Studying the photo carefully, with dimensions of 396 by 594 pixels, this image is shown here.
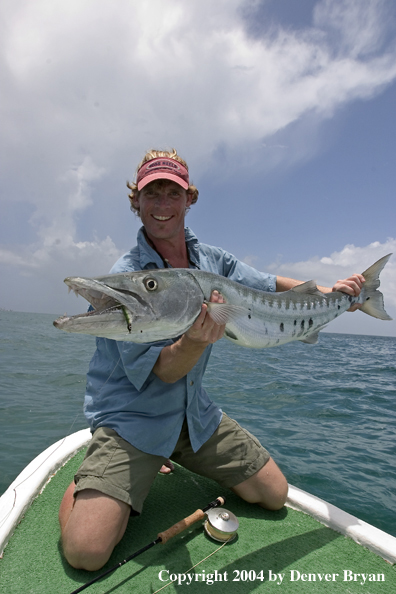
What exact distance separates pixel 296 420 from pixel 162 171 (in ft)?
20.2

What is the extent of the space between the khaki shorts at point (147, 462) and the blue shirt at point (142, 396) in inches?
3.9

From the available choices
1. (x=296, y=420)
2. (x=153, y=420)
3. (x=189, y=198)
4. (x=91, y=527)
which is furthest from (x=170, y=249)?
(x=296, y=420)

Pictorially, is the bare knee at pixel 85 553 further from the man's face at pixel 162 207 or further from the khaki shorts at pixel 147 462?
the man's face at pixel 162 207

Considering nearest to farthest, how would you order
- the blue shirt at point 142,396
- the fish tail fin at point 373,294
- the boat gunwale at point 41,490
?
the boat gunwale at point 41,490
the blue shirt at point 142,396
the fish tail fin at point 373,294

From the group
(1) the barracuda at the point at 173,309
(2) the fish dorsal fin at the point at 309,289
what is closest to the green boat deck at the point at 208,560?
(1) the barracuda at the point at 173,309

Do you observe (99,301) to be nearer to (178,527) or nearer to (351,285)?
(178,527)

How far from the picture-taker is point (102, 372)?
10.9 feet

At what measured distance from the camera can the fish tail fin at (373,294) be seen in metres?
4.50

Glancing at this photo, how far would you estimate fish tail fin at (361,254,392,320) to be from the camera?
4504 mm

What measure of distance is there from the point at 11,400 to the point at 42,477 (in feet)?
18.3

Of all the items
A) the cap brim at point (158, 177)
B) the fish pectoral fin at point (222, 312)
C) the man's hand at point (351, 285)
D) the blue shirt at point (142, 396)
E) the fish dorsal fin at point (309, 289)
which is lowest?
the blue shirt at point (142, 396)

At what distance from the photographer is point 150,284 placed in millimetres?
2270

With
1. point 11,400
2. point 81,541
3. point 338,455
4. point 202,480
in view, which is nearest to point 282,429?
point 338,455

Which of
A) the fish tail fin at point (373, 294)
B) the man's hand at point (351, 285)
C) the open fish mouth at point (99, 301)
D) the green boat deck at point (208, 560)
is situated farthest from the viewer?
the fish tail fin at point (373, 294)
